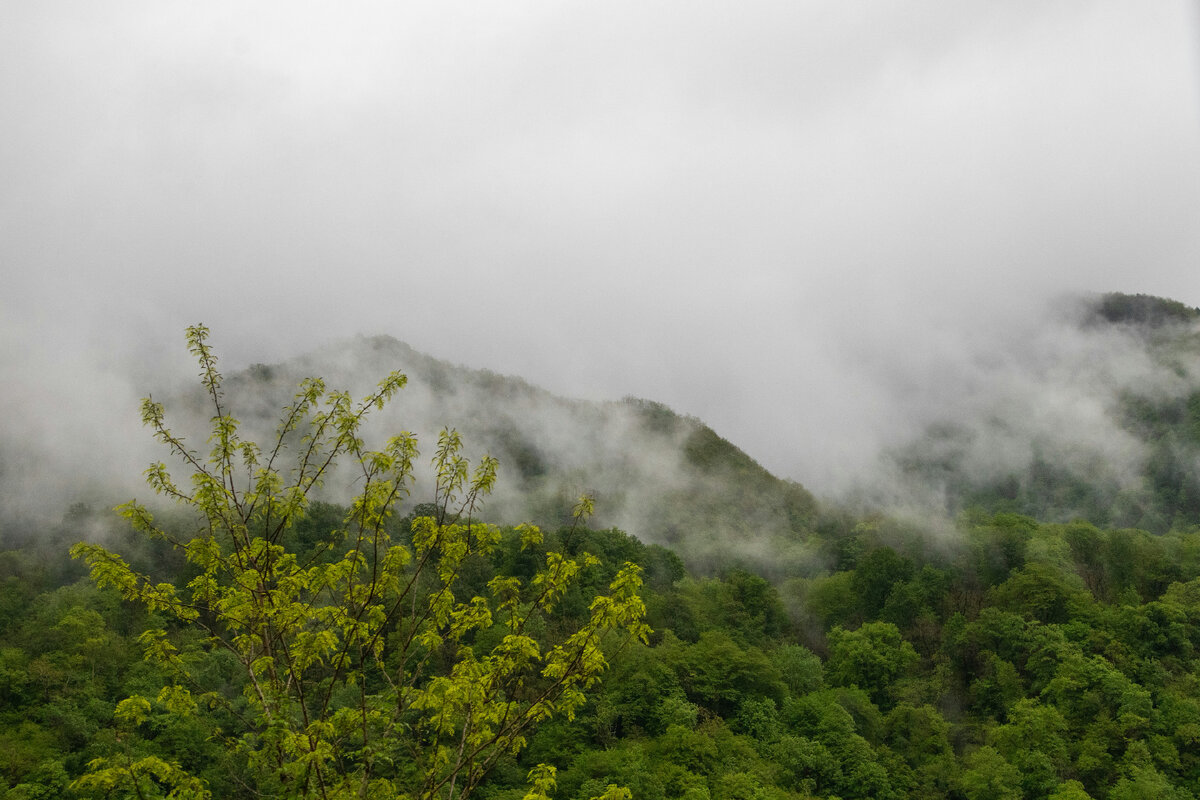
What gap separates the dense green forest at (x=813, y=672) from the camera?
51.8 meters

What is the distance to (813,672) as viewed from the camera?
73.1 metres

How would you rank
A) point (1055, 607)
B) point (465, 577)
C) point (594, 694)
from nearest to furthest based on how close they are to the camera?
point (594, 694)
point (465, 577)
point (1055, 607)

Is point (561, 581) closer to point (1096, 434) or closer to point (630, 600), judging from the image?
point (630, 600)

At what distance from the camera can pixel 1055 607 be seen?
77.3 metres

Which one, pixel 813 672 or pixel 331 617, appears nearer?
pixel 331 617

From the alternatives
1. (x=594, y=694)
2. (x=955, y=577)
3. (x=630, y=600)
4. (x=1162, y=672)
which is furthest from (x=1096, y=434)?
(x=630, y=600)

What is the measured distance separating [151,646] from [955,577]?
92.9 m

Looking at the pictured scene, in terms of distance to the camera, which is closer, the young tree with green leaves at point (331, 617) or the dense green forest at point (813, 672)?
the young tree with green leaves at point (331, 617)

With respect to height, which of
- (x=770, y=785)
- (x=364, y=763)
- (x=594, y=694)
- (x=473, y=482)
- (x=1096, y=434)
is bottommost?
(x=770, y=785)

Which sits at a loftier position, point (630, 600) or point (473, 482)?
point (473, 482)

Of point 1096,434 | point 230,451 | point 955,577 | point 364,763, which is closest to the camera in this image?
point 364,763

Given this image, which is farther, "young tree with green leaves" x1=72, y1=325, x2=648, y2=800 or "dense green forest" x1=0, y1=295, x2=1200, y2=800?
"dense green forest" x1=0, y1=295, x2=1200, y2=800

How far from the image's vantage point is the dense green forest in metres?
51.8

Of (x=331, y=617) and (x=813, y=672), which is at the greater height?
(x=331, y=617)
